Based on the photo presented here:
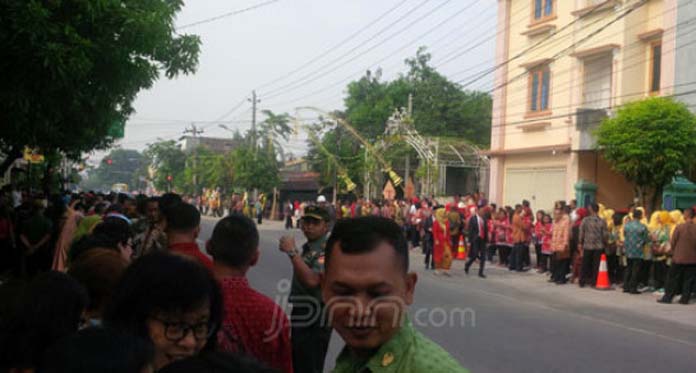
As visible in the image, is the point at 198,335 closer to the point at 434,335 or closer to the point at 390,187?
the point at 434,335

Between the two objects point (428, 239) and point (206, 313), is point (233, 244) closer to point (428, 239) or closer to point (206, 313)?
point (206, 313)

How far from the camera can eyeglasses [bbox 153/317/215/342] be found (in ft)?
7.49

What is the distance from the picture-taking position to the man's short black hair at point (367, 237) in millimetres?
2094

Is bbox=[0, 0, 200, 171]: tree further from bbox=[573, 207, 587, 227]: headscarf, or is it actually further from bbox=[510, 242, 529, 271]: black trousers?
bbox=[510, 242, 529, 271]: black trousers

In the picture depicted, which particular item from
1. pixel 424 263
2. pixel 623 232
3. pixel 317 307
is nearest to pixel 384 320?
pixel 317 307

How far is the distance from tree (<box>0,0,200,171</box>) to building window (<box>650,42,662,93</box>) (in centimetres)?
1631

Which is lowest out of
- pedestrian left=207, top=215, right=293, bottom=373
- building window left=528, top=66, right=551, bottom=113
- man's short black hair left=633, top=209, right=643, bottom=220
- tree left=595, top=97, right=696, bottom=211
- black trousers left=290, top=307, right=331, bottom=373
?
black trousers left=290, top=307, right=331, bottom=373

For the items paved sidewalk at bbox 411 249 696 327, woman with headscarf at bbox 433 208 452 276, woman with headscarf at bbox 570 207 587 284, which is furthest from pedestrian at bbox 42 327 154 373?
woman with headscarf at bbox 433 208 452 276

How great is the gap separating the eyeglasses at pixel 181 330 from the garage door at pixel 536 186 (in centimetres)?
2381

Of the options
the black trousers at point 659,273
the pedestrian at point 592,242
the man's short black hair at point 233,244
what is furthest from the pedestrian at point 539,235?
the man's short black hair at point 233,244

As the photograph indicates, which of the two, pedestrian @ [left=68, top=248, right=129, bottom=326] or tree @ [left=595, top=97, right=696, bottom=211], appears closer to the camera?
pedestrian @ [left=68, top=248, right=129, bottom=326]

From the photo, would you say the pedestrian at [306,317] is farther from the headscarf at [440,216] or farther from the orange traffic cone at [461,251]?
the orange traffic cone at [461,251]

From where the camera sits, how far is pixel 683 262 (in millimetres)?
12812

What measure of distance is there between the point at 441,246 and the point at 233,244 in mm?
13793
